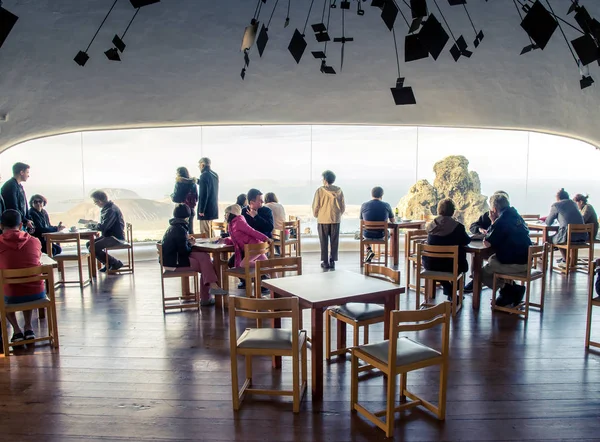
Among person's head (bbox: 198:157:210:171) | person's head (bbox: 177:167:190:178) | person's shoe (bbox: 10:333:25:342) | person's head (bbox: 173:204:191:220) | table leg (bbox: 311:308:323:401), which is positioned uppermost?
person's head (bbox: 198:157:210:171)

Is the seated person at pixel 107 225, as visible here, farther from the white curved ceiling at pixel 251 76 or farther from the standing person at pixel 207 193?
the white curved ceiling at pixel 251 76

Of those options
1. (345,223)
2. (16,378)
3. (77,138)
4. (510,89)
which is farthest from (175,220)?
(510,89)

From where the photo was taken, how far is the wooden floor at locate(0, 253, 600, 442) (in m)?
2.78

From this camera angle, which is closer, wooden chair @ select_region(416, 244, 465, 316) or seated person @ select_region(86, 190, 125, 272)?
wooden chair @ select_region(416, 244, 465, 316)

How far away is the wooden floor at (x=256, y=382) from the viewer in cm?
278

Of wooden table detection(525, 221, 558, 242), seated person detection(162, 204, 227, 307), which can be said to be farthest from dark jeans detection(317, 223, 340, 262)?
wooden table detection(525, 221, 558, 242)

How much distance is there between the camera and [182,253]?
5.33 m

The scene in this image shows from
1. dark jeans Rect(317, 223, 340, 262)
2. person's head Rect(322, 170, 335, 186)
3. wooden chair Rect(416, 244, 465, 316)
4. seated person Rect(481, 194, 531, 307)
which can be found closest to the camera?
wooden chair Rect(416, 244, 465, 316)

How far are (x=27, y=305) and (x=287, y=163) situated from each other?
6508 mm

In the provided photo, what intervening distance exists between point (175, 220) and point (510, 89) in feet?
21.4

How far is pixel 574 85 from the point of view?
25.3 feet

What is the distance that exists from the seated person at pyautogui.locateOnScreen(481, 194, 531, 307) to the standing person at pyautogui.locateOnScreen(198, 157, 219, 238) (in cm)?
443

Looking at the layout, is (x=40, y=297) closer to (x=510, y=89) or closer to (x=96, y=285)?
(x=96, y=285)

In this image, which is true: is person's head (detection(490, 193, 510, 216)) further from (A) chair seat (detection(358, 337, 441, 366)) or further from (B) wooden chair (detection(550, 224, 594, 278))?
(A) chair seat (detection(358, 337, 441, 366))
